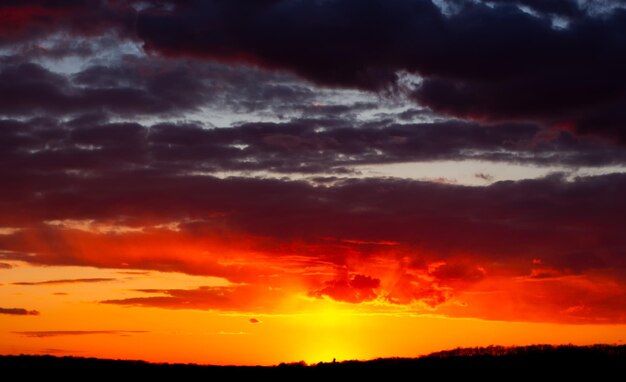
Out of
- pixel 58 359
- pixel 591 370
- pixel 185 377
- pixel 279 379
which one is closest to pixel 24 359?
pixel 58 359

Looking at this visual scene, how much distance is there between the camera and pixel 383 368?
1715 inches

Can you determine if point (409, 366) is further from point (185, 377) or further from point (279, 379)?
point (185, 377)

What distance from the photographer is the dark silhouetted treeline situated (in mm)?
41031

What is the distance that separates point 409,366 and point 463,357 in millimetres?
4586

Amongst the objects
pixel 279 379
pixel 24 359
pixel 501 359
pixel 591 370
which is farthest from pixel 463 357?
pixel 24 359

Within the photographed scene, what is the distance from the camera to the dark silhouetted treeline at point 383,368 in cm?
4103

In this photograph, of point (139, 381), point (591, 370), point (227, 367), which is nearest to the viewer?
point (139, 381)

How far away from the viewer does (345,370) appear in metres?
43.1

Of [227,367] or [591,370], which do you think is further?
[227,367]

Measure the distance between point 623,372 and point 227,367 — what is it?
1764cm

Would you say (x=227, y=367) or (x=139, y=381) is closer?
(x=139, y=381)

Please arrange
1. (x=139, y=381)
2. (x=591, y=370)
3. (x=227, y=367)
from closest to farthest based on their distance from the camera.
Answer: (x=139, y=381) < (x=591, y=370) < (x=227, y=367)

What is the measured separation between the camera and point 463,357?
4772cm

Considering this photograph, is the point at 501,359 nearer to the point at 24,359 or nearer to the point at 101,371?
the point at 101,371
